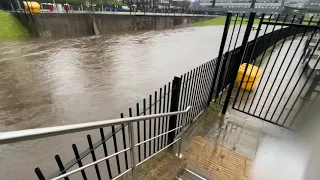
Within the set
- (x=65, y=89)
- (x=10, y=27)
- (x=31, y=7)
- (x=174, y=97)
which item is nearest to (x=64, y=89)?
(x=65, y=89)

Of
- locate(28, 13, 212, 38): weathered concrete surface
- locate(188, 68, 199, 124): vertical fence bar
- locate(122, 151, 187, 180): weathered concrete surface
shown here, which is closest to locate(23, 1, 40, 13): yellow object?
locate(28, 13, 212, 38): weathered concrete surface

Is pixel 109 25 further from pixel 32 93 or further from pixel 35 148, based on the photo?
pixel 35 148

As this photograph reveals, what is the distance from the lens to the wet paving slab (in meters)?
2.73

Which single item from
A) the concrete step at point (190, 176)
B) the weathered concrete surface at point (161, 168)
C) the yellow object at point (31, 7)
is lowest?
the concrete step at point (190, 176)

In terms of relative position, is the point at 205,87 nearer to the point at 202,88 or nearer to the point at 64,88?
the point at 202,88

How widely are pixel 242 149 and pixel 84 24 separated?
2036cm

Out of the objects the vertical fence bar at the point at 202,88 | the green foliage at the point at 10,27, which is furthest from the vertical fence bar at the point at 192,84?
the green foliage at the point at 10,27

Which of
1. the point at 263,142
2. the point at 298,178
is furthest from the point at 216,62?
the point at 298,178

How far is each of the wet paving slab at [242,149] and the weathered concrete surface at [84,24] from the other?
17934 millimetres

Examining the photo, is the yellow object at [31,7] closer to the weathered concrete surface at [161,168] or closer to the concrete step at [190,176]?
the weathered concrete surface at [161,168]

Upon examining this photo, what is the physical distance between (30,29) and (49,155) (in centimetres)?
1646

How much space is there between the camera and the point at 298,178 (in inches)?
93.1

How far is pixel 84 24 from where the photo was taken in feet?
62.9

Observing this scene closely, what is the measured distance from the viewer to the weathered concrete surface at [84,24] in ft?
53.7
